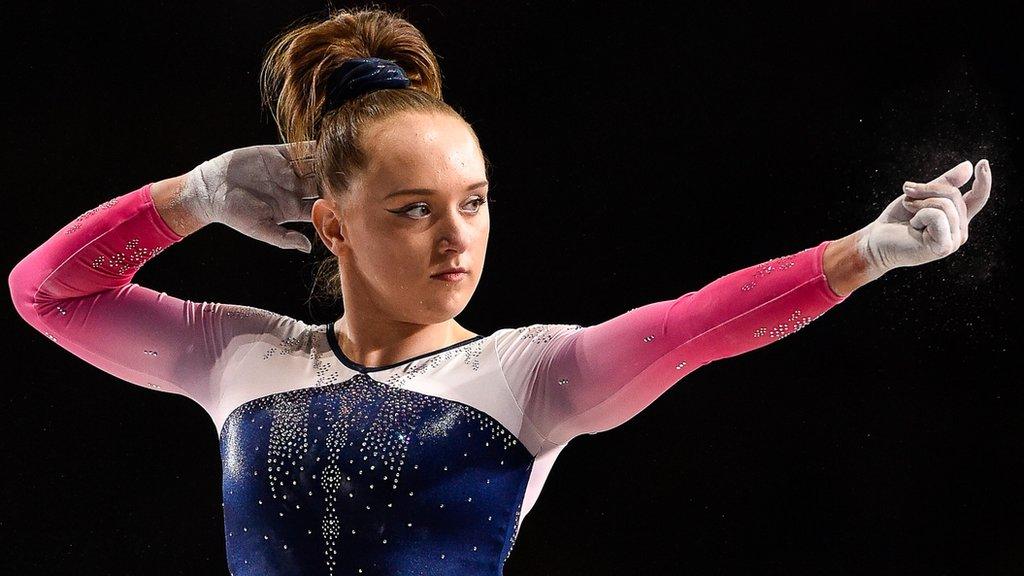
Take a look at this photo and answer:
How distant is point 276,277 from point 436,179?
0.76 meters

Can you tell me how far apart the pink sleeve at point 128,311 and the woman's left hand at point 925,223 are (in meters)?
0.79

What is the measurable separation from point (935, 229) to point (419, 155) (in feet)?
1.87

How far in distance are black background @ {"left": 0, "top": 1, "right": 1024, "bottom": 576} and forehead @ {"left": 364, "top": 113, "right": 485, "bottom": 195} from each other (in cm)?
59

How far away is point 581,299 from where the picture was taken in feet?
6.48

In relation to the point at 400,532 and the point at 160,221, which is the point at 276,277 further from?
the point at 400,532

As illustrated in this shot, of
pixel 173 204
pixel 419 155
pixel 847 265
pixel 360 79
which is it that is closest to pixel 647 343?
pixel 847 265

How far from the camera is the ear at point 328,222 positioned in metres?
1.47

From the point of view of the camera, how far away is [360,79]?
1482 mm

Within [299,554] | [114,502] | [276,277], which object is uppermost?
[276,277]

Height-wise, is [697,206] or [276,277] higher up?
[697,206]

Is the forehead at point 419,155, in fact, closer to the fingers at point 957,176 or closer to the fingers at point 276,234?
the fingers at point 276,234

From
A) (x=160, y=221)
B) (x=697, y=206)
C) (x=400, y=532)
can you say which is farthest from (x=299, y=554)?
(x=697, y=206)

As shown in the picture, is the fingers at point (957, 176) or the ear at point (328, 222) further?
the ear at point (328, 222)

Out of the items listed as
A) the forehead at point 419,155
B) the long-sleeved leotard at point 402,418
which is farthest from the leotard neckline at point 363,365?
the forehead at point 419,155
